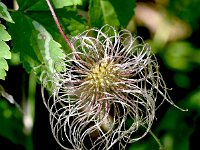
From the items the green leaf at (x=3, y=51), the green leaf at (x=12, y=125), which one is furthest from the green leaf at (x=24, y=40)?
the green leaf at (x=12, y=125)

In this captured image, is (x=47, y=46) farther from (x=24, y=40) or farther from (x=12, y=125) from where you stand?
(x=12, y=125)

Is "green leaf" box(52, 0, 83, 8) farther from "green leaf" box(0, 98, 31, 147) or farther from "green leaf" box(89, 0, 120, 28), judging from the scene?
"green leaf" box(0, 98, 31, 147)

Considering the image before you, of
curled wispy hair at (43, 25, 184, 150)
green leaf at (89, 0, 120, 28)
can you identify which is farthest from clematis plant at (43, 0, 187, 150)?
green leaf at (89, 0, 120, 28)

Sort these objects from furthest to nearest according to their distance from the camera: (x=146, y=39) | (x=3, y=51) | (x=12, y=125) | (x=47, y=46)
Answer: (x=146, y=39) < (x=12, y=125) < (x=47, y=46) < (x=3, y=51)

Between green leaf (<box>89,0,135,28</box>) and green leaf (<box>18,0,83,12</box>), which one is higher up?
green leaf (<box>18,0,83,12</box>)

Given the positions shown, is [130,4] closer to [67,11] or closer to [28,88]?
[67,11]

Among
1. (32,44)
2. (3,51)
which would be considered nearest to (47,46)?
(32,44)

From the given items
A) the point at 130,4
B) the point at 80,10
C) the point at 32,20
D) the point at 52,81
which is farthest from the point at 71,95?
the point at 80,10

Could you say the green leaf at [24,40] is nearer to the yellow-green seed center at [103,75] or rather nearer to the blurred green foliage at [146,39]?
the blurred green foliage at [146,39]
